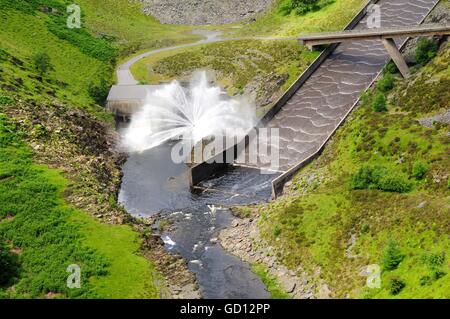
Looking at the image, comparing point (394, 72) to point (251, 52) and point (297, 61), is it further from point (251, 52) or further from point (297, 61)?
point (251, 52)

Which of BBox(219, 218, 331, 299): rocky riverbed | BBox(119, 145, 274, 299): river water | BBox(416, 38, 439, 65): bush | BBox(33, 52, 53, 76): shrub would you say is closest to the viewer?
BBox(219, 218, 331, 299): rocky riverbed

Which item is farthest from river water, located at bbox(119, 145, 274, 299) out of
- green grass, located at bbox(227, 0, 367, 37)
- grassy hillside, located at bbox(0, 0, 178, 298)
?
green grass, located at bbox(227, 0, 367, 37)

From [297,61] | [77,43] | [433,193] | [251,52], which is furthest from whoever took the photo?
[77,43]

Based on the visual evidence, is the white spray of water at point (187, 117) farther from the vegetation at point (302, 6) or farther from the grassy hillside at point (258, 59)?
the vegetation at point (302, 6)

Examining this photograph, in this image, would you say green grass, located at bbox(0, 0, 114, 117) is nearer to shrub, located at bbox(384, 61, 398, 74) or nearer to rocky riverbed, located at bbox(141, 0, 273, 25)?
rocky riverbed, located at bbox(141, 0, 273, 25)

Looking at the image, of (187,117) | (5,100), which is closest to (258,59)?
(187,117)

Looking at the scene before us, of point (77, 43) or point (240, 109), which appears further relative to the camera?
point (77, 43)
